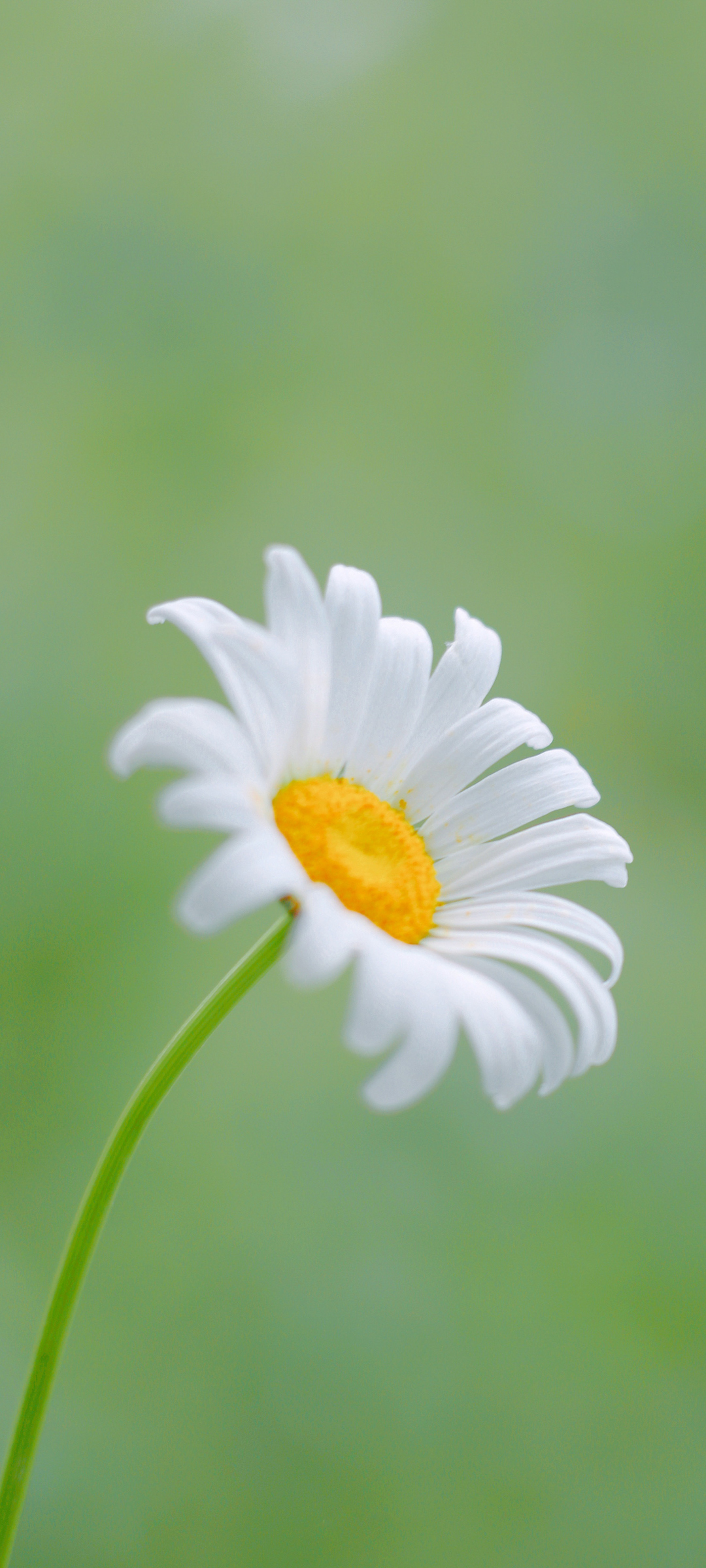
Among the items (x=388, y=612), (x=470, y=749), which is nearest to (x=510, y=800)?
(x=470, y=749)

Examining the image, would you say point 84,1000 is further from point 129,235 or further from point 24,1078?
point 129,235

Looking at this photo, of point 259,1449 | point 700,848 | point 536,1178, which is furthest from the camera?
point 700,848

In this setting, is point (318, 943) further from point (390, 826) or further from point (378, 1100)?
point (390, 826)

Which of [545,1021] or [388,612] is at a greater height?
[388,612]

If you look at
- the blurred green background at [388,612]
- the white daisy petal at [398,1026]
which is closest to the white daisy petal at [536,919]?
the white daisy petal at [398,1026]

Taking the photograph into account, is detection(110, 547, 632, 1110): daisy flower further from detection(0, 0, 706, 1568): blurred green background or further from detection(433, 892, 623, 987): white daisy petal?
detection(0, 0, 706, 1568): blurred green background

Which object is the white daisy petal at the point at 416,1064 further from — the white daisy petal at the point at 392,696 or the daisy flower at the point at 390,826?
the white daisy petal at the point at 392,696

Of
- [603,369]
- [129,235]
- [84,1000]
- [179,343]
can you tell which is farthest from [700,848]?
[129,235]
